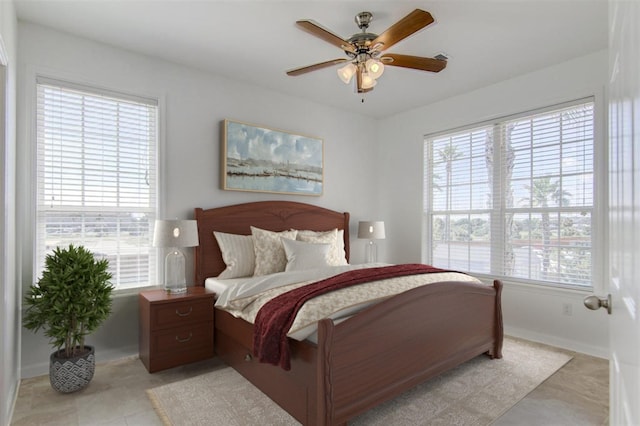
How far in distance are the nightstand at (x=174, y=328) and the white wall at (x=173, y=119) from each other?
45cm

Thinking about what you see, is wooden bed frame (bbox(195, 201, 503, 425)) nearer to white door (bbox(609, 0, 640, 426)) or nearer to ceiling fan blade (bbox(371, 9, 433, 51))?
white door (bbox(609, 0, 640, 426))

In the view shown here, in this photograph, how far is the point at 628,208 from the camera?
72cm

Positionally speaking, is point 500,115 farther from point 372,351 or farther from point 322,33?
point 372,351

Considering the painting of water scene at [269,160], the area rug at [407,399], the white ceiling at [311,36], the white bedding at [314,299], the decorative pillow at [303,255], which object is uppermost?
the white ceiling at [311,36]

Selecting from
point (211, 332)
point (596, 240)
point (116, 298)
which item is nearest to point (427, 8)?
point (596, 240)

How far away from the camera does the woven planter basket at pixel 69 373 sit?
2.43 metres

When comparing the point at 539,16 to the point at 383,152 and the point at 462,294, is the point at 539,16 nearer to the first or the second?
the point at 462,294

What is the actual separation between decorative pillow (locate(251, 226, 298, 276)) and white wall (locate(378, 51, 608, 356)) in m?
2.02

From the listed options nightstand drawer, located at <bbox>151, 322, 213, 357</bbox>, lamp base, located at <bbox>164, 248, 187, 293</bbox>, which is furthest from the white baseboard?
lamp base, located at <bbox>164, 248, 187, 293</bbox>

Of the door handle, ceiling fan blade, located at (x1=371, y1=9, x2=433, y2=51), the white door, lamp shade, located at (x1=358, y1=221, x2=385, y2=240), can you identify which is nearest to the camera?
the white door

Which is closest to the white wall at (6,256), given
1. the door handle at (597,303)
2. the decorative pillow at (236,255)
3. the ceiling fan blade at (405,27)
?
the decorative pillow at (236,255)

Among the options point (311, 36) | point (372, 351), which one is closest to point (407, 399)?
point (372, 351)

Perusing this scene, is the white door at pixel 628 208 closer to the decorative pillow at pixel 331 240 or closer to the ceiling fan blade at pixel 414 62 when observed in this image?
the ceiling fan blade at pixel 414 62

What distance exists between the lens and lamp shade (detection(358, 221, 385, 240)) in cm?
461
